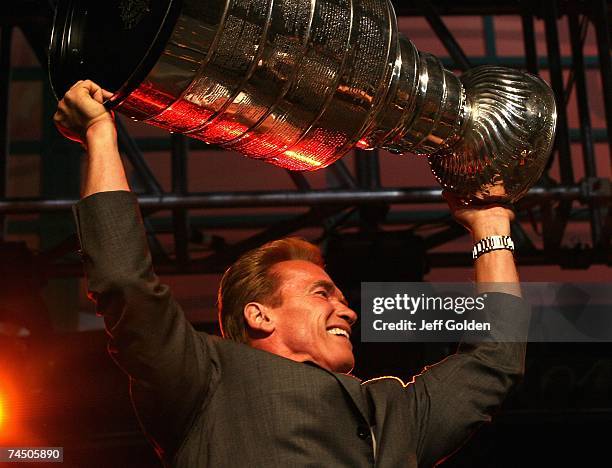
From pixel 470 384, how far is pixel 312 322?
10.5 inches

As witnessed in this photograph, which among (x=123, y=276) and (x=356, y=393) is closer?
(x=123, y=276)

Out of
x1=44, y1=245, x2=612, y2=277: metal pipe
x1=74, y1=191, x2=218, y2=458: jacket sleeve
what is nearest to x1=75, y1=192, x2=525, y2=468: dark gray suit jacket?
x1=74, y1=191, x2=218, y2=458: jacket sleeve

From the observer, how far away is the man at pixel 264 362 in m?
1.02

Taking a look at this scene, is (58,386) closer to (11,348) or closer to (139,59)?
(11,348)

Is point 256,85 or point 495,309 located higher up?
point 256,85

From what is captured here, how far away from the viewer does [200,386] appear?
1.13 m

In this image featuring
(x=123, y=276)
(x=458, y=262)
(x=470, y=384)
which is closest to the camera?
(x=123, y=276)

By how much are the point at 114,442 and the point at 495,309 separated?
144 cm

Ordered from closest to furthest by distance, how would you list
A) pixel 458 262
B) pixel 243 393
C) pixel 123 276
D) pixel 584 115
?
pixel 123 276
pixel 243 393
pixel 584 115
pixel 458 262

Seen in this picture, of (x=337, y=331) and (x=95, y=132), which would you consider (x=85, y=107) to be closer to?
(x=95, y=132)

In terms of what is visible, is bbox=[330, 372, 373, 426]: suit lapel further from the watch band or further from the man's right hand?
the man's right hand

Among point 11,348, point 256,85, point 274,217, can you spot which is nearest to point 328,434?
point 256,85

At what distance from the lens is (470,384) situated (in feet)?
4.32

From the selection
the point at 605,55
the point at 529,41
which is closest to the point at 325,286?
the point at 605,55
